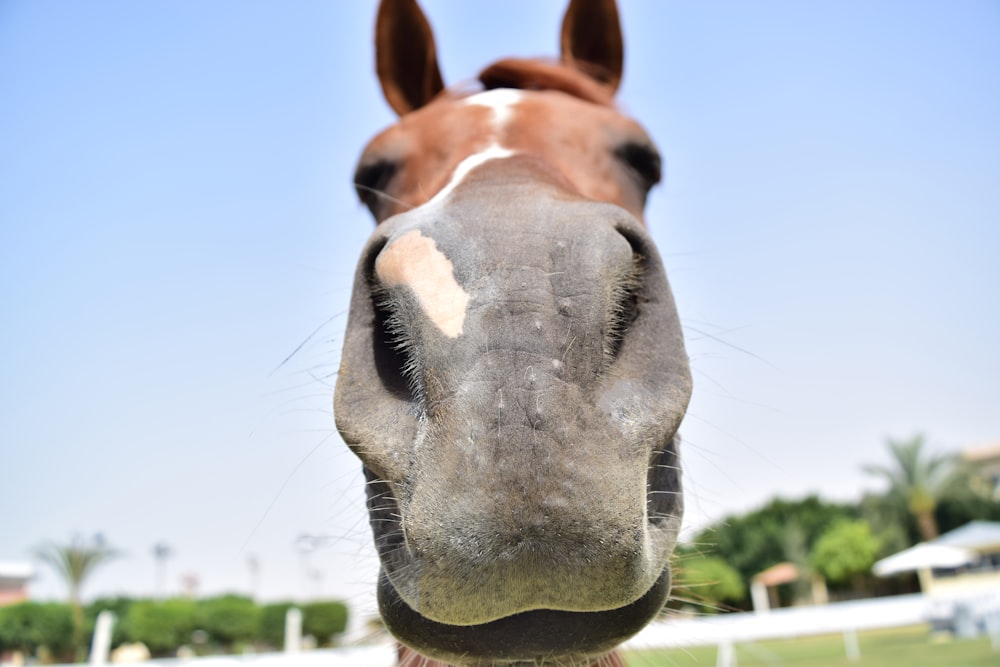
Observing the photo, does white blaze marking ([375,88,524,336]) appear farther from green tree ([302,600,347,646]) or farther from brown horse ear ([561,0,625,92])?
green tree ([302,600,347,646])

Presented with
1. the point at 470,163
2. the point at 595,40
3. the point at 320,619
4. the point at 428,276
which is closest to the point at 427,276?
the point at 428,276

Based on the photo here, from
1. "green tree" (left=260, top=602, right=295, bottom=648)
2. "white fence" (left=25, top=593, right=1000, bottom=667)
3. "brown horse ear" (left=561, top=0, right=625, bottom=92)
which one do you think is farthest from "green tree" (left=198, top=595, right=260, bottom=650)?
"brown horse ear" (left=561, top=0, right=625, bottom=92)

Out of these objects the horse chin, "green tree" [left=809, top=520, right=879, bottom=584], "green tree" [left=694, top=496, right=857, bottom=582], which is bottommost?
"green tree" [left=694, top=496, right=857, bottom=582]

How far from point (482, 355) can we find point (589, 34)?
2469mm

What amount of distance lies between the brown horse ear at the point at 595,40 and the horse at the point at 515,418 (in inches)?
68.7

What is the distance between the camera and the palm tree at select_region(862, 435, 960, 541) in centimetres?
4384

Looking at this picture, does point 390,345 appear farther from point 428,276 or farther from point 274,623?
point 274,623

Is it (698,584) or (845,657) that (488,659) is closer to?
(698,584)

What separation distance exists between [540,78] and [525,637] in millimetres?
2033

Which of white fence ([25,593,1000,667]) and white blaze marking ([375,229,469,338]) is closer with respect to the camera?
white blaze marking ([375,229,469,338])

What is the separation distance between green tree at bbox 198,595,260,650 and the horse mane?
3962 centimetres

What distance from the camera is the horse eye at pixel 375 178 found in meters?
2.39

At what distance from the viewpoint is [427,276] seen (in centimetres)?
134

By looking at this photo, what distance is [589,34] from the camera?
3221mm
